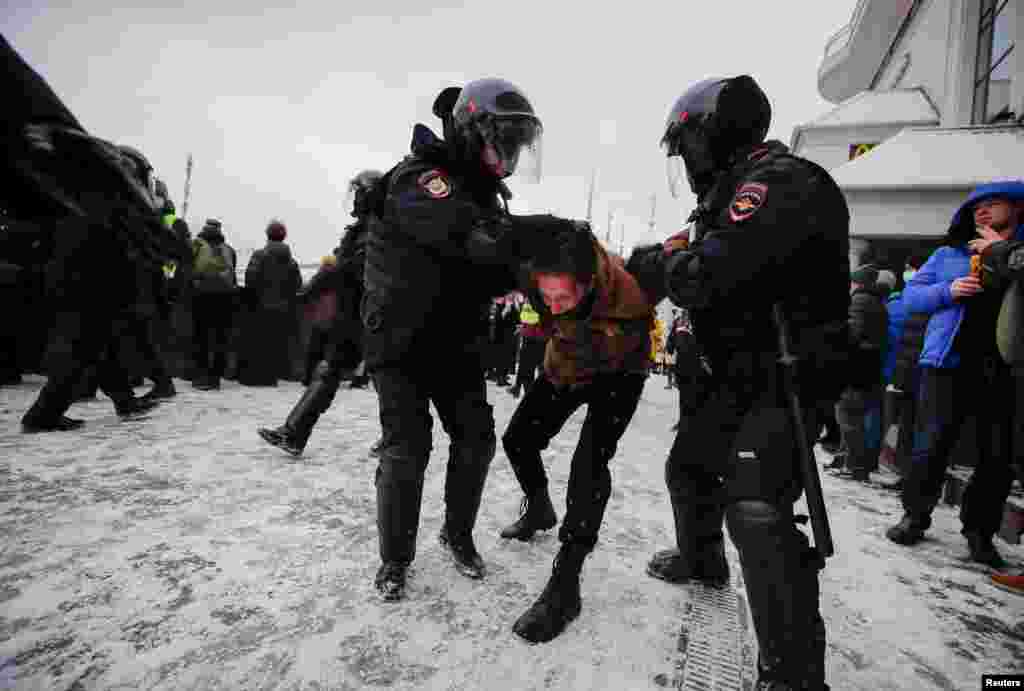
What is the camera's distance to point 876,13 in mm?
13969

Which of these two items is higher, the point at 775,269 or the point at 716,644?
the point at 775,269

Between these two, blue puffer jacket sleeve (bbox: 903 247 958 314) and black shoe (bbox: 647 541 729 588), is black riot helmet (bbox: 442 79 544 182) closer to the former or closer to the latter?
black shoe (bbox: 647 541 729 588)

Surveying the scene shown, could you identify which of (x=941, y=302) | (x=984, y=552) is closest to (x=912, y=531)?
(x=984, y=552)

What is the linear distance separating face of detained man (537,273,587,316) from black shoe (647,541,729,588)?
1.23 metres

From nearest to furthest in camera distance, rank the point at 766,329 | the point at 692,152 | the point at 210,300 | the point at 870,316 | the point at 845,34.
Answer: the point at 766,329 → the point at 692,152 → the point at 870,316 → the point at 210,300 → the point at 845,34

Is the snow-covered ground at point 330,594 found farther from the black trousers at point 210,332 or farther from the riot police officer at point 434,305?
the black trousers at point 210,332

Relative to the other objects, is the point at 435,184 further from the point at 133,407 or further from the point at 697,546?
the point at 133,407

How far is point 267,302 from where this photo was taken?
682 cm

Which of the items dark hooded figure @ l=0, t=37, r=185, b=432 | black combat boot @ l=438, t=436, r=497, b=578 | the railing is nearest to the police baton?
black combat boot @ l=438, t=436, r=497, b=578

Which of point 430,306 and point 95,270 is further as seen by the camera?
point 95,270

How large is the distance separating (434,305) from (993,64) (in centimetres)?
1202

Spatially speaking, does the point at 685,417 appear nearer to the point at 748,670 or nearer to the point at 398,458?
the point at 748,670

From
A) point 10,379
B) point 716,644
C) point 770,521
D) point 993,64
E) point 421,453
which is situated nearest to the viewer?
point 770,521

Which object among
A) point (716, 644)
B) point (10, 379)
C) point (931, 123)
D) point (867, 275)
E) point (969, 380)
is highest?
point (931, 123)
